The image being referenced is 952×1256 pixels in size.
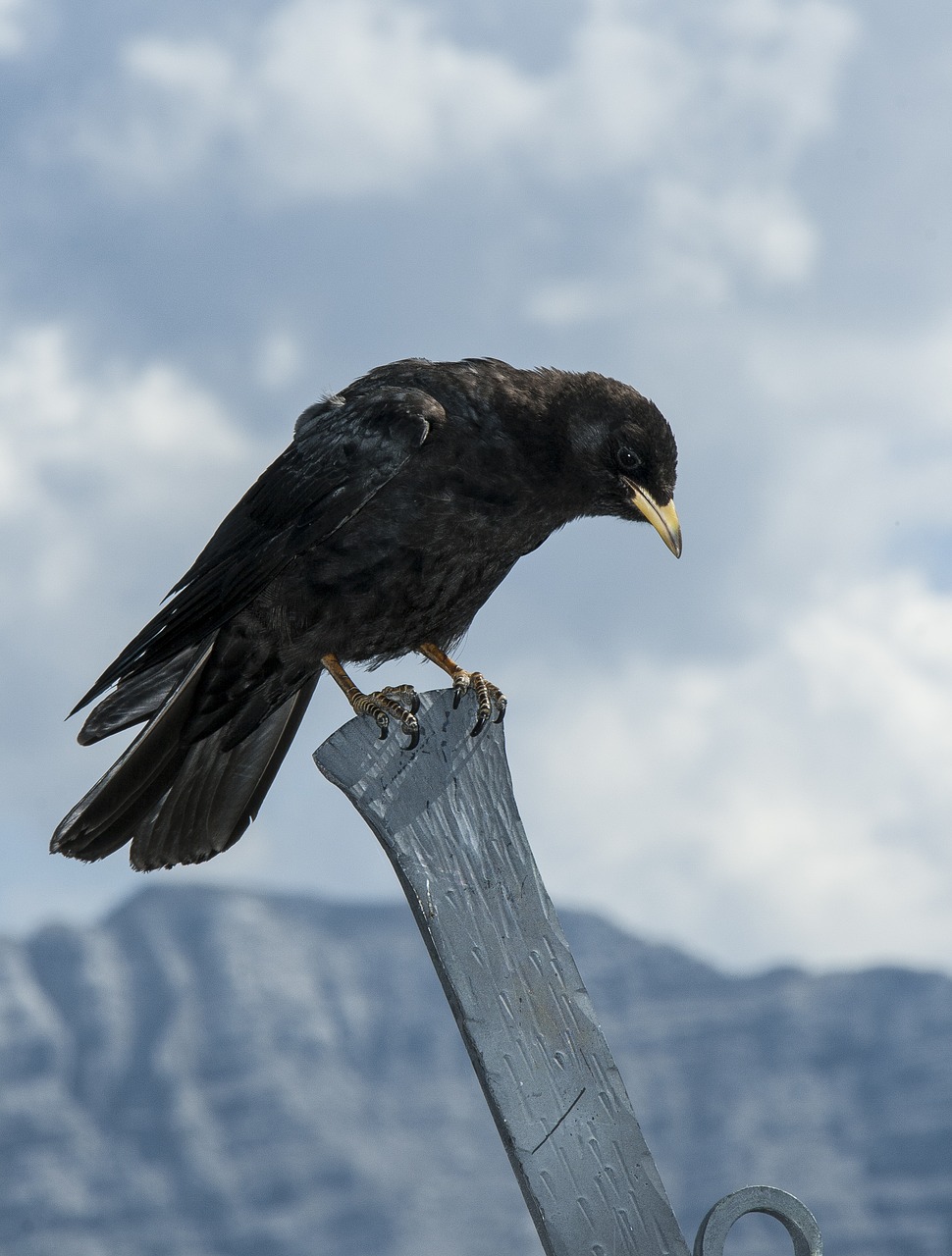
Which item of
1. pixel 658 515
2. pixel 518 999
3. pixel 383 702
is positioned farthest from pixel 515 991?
pixel 658 515

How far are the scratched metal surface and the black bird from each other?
125cm

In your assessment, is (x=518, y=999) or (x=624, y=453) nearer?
(x=518, y=999)

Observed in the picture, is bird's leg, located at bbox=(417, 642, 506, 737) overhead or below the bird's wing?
below

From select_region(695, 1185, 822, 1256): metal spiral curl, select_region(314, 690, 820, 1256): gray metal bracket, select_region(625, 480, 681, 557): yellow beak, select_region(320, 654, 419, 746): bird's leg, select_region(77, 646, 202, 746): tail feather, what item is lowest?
select_region(695, 1185, 822, 1256): metal spiral curl

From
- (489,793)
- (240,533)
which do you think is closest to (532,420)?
(240,533)

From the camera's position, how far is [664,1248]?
3.74 m

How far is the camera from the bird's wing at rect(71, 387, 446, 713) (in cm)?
567

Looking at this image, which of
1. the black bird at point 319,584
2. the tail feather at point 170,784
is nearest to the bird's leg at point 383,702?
the black bird at point 319,584

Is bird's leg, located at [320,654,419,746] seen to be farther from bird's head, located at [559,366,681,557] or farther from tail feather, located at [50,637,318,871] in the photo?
bird's head, located at [559,366,681,557]

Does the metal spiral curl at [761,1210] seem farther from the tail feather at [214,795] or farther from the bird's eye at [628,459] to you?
the bird's eye at [628,459]

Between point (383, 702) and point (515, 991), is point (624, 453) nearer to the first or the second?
point (383, 702)

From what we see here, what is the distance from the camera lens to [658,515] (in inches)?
247

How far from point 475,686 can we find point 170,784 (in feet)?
4.63

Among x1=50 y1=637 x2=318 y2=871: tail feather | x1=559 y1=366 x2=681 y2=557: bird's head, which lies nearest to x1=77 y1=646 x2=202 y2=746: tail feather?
x1=50 y1=637 x2=318 y2=871: tail feather
